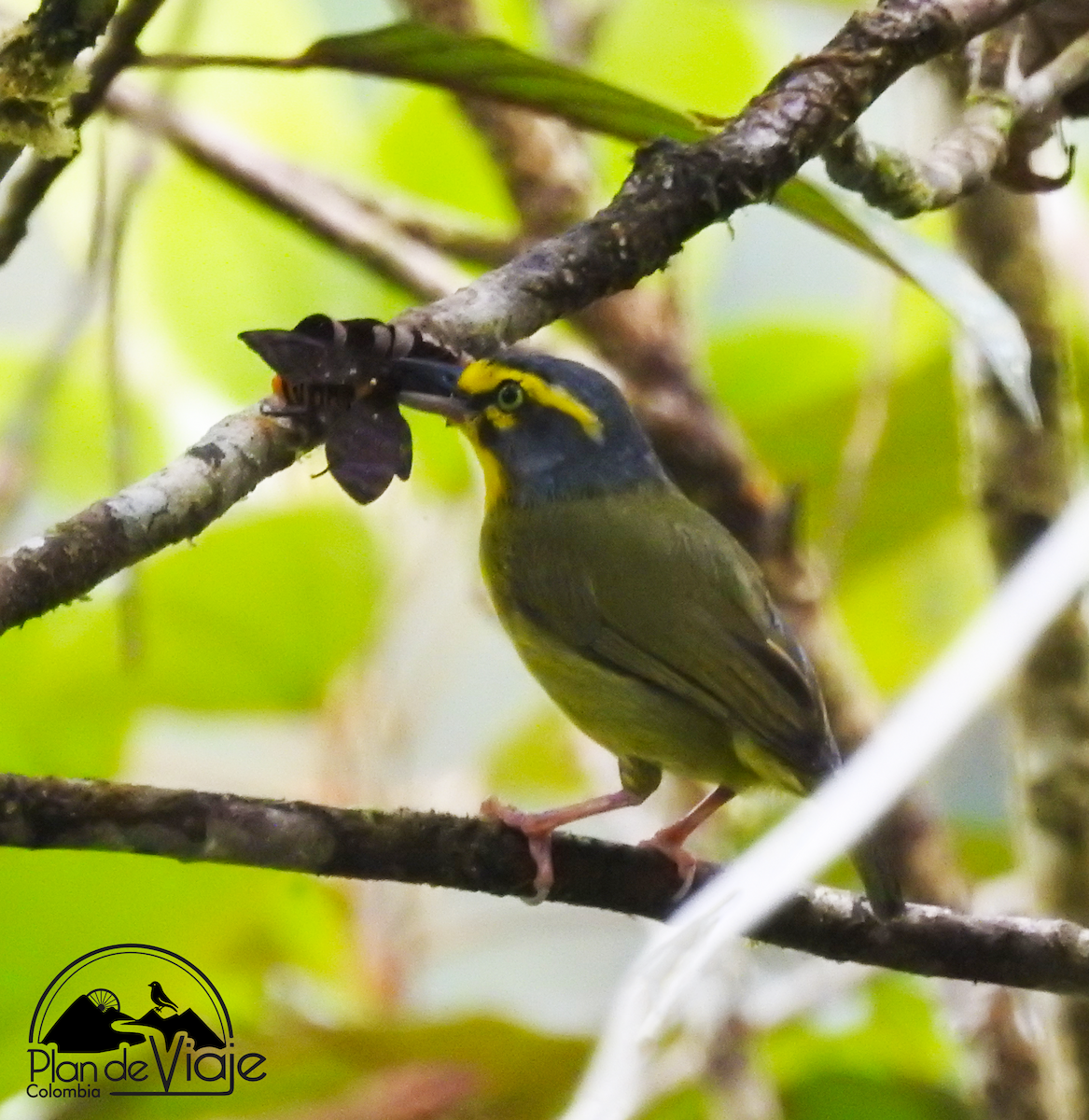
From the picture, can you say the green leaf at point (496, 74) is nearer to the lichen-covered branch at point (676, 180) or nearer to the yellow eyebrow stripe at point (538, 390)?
the lichen-covered branch at point (676, 180)

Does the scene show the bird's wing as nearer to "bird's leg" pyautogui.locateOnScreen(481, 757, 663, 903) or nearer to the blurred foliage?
"bird's leg" pyautogui.locateOnScreen(481, 757, 663, 903)

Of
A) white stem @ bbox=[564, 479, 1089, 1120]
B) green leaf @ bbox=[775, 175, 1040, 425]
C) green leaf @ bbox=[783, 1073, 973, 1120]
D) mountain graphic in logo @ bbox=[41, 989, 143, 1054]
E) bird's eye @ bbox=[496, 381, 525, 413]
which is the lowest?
white stem @ bbox=[564, 479, 1089, 1120]

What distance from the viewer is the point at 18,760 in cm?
257

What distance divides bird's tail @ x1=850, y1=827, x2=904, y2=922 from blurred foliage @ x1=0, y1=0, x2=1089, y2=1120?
102 centimetres

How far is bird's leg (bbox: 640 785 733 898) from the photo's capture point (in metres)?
1.92

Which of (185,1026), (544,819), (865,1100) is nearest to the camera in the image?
(544,819)

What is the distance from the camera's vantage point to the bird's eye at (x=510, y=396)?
242cm

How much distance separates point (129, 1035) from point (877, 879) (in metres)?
1.11

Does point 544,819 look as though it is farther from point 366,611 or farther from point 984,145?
point 366,611

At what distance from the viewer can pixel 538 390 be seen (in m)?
2.55

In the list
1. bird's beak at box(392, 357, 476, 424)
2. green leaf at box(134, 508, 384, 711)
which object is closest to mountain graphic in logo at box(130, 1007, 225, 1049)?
green leaf at box(134, 508, 384, 711)

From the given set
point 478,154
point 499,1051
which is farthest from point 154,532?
point 478,154

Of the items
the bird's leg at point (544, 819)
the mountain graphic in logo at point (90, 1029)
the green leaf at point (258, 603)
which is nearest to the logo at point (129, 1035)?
the mountain graphic in logo at point (90, 1029)

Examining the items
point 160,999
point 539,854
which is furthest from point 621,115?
point 160,999
